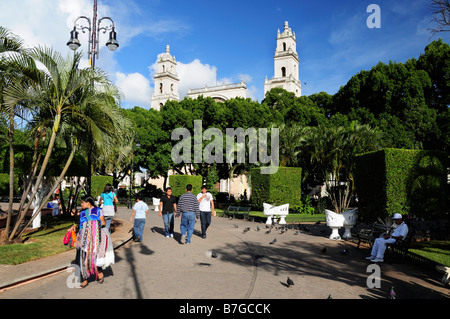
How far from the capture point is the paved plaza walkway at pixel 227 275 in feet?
17.5

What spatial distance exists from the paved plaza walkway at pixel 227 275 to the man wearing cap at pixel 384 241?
10.0 inches

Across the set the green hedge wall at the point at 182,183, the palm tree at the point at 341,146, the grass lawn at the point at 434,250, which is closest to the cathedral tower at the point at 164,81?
the green hedge wall at the point at 182,183

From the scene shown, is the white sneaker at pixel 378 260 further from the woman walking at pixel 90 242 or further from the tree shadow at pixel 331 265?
the woman walking at pixel 90 242

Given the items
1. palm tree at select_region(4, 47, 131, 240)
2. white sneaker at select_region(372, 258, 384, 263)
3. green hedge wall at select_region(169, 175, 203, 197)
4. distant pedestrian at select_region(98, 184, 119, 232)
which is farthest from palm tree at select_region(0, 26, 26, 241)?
green hedge wall at select_region(169, 175, 203, 197)

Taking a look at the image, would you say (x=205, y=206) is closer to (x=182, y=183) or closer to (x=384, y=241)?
(x=384, y=241)

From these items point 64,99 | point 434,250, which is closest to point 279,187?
point 434,250

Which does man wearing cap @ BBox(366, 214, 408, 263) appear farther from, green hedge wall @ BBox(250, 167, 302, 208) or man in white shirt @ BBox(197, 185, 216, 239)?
green hedge wall @ BBox(250, 167, 302, 208)

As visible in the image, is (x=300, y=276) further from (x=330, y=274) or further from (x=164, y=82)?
(x=164, y=82)

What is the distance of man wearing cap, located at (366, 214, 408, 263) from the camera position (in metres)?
8.08

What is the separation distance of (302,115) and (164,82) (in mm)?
41914

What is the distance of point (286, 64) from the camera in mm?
61312

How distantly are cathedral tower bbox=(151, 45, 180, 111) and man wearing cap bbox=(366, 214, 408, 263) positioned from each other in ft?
214

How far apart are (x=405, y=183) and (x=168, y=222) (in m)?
7.97
